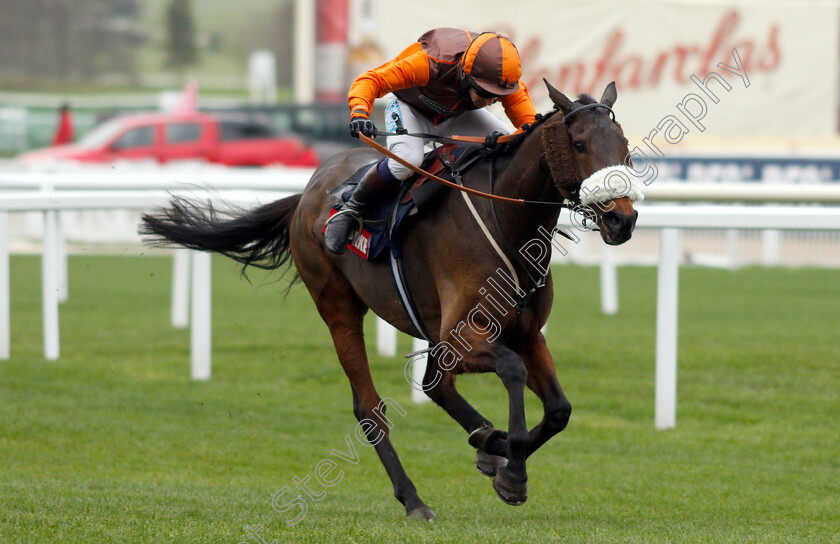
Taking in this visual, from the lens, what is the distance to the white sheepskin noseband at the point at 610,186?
12.6 feet

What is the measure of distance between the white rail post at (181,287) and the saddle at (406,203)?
369 cm

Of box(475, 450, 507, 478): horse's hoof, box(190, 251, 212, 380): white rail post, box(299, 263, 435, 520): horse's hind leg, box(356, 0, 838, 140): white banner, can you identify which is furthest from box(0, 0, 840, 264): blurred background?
box(475, 450, 507, 478): horse's hoof

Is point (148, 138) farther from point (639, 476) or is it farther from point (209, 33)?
point (209, 33)

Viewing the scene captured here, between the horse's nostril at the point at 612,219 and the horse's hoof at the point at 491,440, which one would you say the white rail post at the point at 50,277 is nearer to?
the horse's hoof at the point at 491,440

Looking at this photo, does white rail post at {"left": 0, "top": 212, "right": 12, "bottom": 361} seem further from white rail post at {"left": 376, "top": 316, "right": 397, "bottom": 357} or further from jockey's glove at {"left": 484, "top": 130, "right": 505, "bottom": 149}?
jockey's glove at {"left": 484, "top": 130, "right": 505, "bottom": 149}

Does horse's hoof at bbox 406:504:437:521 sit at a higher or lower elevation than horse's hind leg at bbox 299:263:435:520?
lower

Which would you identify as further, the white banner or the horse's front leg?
the white banner

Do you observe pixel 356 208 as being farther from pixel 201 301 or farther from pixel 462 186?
pixel 201 301

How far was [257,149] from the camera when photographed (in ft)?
70.4

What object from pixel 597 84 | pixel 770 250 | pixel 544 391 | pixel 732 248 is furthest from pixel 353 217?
pixel 597 84

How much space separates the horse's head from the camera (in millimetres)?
3861

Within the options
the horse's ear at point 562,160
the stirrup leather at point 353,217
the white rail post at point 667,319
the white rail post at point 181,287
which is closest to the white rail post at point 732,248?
the white rail post at point 181,287

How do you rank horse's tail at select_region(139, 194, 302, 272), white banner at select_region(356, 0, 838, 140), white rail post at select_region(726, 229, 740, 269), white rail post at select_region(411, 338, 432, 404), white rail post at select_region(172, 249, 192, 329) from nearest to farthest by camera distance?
horse's tail at select_region(139, 194, 302, 272) < white rail post at select_region(411, 338, 432, 404) < white rail post at select_region(172, 249, 192, 329) < white rail post at select_region(726, 229, 740, 269) < white banner at select_region(356, 0, 838, 140)

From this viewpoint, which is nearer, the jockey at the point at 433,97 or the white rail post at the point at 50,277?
the jockey at the point at 433,97
